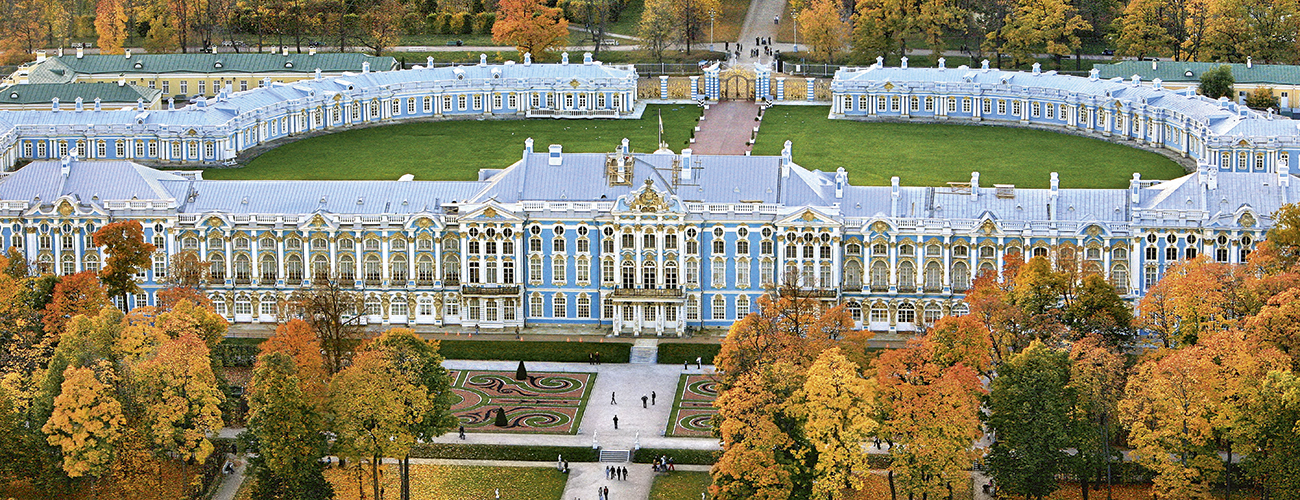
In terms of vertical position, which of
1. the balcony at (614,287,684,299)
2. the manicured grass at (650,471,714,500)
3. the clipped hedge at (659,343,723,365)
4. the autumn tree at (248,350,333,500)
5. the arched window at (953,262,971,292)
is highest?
the arched window at (953,262,971,292)

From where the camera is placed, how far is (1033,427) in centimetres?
11800

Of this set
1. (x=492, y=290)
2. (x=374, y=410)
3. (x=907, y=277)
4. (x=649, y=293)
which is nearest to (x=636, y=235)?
(x=649, y=293)

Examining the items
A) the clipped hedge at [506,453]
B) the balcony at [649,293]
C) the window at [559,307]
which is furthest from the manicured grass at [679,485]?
the window at [559,307]

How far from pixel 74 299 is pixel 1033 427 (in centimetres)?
5597

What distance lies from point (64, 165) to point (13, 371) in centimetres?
3772

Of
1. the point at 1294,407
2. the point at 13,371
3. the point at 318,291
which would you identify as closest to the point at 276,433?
the point at 13,371

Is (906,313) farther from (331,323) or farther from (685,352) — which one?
(331,323)

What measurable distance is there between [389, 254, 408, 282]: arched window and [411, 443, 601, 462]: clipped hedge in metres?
Answer: 27.2

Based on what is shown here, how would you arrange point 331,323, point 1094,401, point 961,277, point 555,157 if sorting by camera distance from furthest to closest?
point 555,157 → point 961,277 → point 331,323 → point 1094,401

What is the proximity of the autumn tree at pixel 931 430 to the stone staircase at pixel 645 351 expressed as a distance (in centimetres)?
3117

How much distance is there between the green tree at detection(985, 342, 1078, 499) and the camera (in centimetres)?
11781

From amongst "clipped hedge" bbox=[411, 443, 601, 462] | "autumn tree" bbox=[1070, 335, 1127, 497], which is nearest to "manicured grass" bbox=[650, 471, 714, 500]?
"clipped hedge" bbox=[411, 443, 601, 462]

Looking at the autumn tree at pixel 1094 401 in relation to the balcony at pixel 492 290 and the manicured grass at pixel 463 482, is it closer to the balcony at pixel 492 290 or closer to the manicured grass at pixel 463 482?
the manicured grass at pixel 463 482

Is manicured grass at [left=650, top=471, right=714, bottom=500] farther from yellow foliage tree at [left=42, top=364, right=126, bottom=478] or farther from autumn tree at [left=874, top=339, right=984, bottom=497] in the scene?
yellow foliage tree at [left=42, top=364, right=126, bottom=478]
